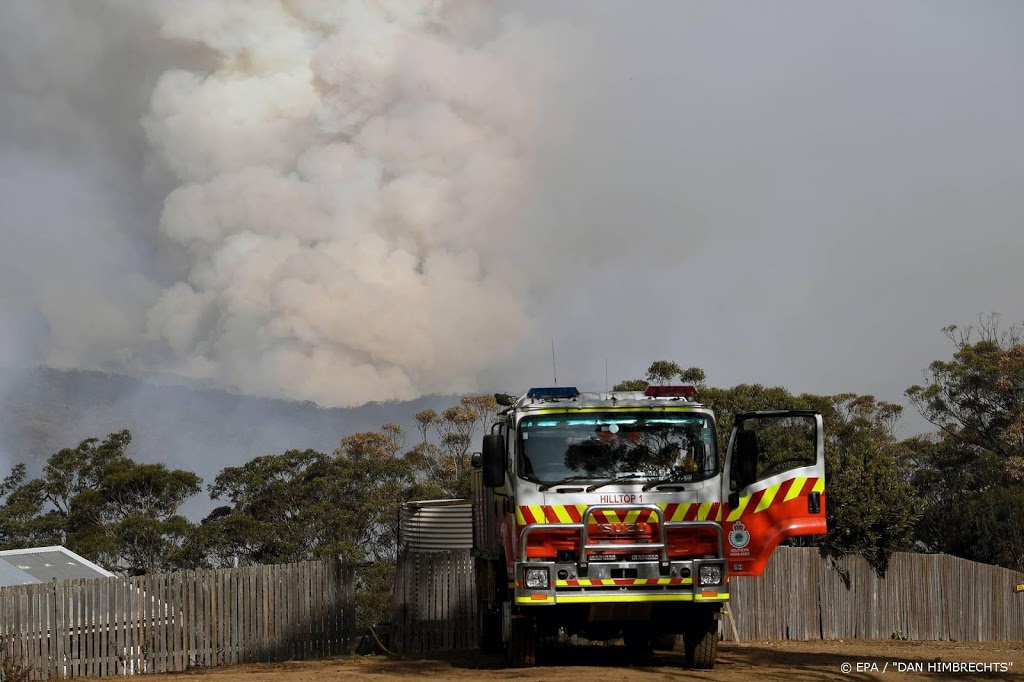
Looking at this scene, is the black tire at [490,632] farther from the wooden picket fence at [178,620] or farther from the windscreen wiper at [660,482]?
the windscreen wiper at [660,482]

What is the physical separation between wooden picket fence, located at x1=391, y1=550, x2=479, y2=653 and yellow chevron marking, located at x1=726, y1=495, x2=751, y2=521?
8220 mm

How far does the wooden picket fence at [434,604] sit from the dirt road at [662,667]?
1.17 meters

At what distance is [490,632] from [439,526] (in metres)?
4.11

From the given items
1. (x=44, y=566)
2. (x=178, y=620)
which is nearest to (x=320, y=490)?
(x=44, y=566)

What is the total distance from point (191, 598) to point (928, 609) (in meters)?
16.1

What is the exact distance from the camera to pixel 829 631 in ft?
82.1

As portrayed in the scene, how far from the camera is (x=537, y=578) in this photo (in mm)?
14094

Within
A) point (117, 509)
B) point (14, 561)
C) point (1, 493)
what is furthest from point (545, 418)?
point (1, 493)

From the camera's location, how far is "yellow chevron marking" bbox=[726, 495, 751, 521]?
1439cm

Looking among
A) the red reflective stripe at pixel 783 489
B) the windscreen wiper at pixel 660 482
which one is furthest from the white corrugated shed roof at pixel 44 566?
the red reflective stripe at pixel 783 489

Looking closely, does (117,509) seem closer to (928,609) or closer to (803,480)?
(928,609)

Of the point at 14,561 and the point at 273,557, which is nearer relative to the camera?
the point at 14,561

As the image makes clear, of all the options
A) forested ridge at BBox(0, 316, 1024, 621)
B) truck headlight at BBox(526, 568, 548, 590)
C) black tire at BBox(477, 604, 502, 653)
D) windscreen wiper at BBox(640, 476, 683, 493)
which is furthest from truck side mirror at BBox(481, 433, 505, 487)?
forested ridge at BBox(0, 316, 1024, 621)

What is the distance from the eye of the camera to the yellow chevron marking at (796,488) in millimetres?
14242
